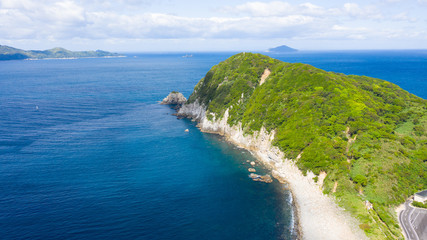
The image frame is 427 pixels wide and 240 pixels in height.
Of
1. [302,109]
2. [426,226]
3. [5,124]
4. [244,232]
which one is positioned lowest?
[244,232]

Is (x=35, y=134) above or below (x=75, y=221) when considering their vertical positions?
above

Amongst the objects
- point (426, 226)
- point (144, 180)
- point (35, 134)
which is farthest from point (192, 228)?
point (35, 134)

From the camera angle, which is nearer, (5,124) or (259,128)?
(259,128)

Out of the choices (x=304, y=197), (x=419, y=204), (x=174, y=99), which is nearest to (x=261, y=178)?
(x=304, y=197)

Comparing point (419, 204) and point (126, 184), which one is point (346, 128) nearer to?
point (419, 204)

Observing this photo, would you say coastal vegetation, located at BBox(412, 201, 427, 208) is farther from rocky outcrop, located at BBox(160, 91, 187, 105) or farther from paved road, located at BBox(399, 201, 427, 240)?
rocky outcrop, located at BBox(160, 91, 187, 105)

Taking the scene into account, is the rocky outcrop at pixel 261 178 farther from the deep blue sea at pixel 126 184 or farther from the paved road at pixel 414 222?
the paved road at pixel 414 222

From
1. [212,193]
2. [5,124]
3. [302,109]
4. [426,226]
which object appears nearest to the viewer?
[426,226]

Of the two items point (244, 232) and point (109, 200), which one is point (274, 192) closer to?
point (244, 232)
